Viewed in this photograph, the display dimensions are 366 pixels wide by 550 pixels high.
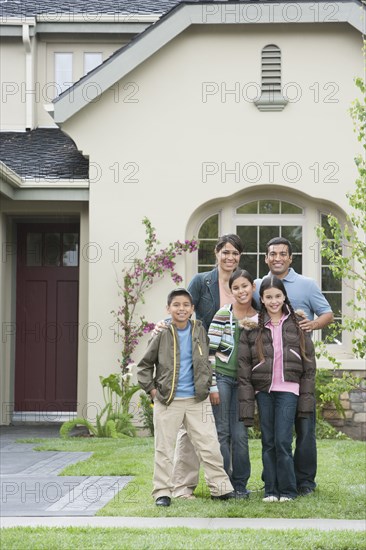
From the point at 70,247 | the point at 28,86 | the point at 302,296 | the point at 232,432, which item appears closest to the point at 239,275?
the point at 302,296

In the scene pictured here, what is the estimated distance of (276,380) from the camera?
7648 millimetres

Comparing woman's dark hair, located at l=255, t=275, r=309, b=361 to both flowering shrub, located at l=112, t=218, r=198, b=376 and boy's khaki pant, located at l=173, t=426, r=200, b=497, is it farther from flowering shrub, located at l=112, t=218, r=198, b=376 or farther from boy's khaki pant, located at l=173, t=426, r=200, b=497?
flowering shrub, located at l=112, t=218, r=198, b=376

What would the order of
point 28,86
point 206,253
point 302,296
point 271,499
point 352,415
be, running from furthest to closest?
1. point 28,86
2. point 206,253
3. point 352,415
4. point 302,296
5. point 271,499

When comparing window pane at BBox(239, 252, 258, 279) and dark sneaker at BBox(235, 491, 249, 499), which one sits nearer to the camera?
dark sneaker at BBox(235, 491, 249, 499)

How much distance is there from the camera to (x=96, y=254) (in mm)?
13812

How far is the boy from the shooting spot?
768cm

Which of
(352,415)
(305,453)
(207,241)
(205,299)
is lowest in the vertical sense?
(352,415)

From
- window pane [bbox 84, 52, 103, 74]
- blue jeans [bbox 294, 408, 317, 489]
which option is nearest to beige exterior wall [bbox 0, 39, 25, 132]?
window pane [bbox 84, 52, 103, 74]

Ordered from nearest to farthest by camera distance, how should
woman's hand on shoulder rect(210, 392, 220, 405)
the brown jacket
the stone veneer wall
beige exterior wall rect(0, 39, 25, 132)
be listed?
the brown jacket → woman's hand on shoulder rect(210, 392, 220, 405) → the stone veneer wall → beige exterior wall rect(0, 39, 25, 132)

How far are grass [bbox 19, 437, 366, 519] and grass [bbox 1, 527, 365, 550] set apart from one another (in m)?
0.70

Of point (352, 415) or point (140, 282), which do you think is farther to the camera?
point (140, 282)

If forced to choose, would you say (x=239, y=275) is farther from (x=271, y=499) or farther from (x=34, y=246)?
(x=34, y=246)

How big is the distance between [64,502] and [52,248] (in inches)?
327

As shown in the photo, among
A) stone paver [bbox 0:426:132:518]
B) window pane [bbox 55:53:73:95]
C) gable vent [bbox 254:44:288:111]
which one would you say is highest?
window pane [bbox 55:53:73:95]
